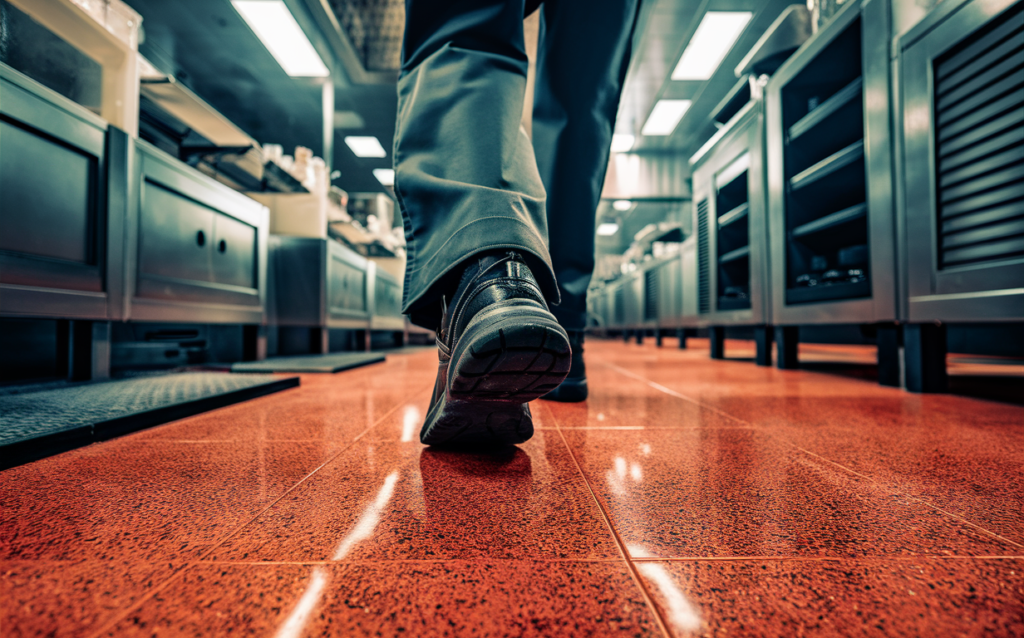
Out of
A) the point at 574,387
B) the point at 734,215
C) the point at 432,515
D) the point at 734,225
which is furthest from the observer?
the point at 734,225

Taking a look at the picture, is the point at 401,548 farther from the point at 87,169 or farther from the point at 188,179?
the point at 188,179

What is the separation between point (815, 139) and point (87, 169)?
90.5 inches

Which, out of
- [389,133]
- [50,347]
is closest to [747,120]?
[50,347]

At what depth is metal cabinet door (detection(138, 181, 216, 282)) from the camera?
141cm

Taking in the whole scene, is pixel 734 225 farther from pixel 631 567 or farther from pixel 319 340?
pixel 631 567

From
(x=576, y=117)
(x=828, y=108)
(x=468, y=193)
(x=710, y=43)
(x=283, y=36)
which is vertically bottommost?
(x=468, y=193)

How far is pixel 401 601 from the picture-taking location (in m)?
0.25

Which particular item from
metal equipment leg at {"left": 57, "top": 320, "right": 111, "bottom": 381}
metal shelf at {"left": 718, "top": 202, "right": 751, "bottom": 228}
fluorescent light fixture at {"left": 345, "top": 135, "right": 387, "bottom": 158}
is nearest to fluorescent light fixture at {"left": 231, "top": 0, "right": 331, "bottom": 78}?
fluorescent light fixture at {"left": 345, "top": 135, "right": 387, "bottom": 158}

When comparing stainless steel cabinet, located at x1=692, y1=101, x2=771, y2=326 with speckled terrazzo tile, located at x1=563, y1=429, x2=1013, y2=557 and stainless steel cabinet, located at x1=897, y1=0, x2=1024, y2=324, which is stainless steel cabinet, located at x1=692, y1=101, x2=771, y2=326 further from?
speckled terrazzo tile, located at x1=563, y1=429, x2=1013, y2=557

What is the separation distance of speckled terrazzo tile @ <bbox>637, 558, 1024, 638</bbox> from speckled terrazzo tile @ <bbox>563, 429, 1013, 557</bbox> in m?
0.02

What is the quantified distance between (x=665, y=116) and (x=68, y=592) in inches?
262

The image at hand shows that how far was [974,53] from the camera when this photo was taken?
1.00 m

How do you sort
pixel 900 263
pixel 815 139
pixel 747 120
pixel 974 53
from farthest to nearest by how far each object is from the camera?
pixel 747 120 < pixel 815 139 < pixel 900 263 < pixel 974 53

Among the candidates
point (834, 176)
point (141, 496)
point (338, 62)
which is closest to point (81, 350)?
point (141, 496)
